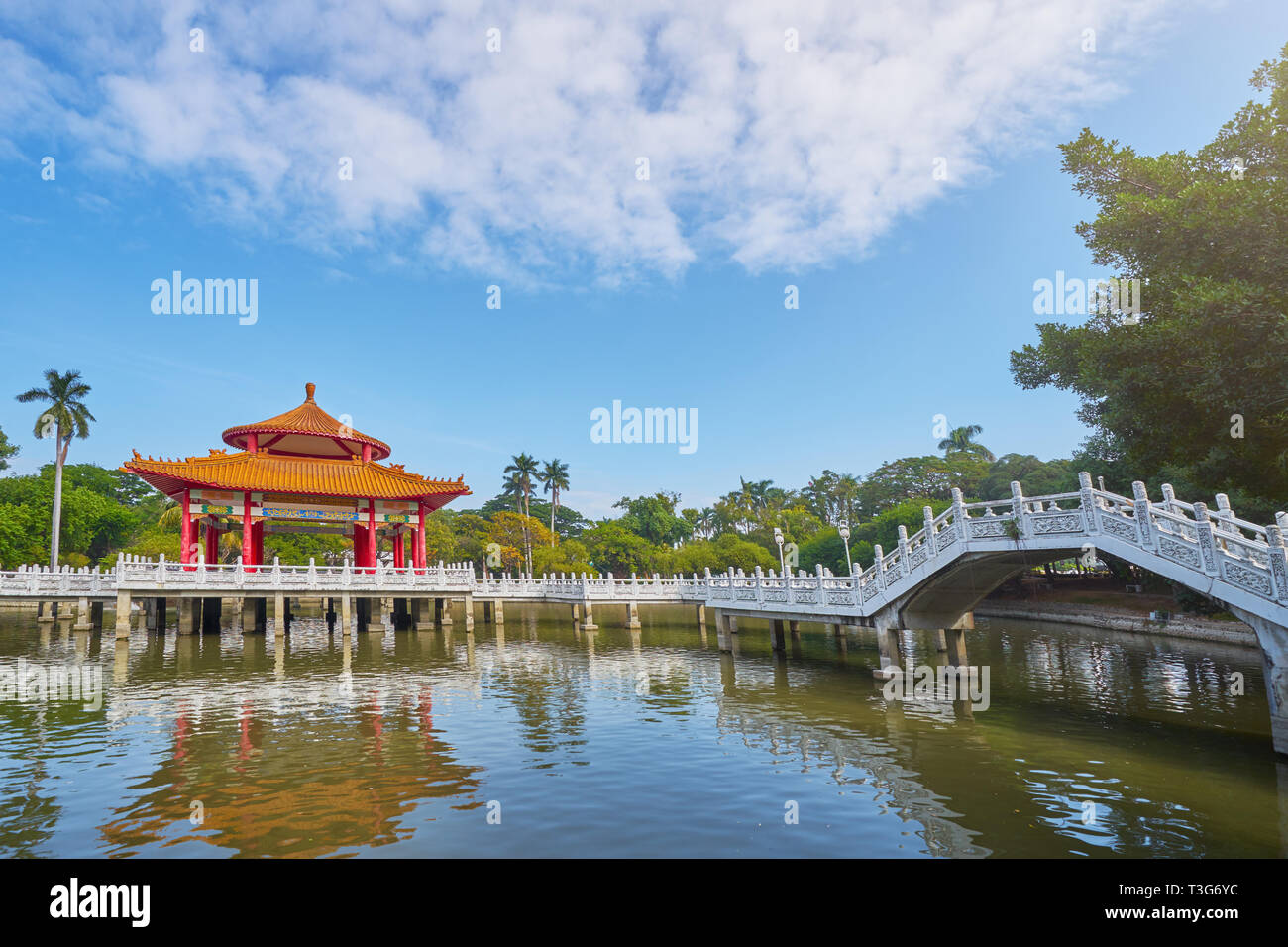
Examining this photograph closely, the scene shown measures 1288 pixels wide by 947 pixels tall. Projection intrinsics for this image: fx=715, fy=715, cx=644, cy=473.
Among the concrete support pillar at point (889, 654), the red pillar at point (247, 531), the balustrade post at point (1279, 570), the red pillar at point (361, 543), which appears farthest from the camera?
the red pillar at point (361, 543)

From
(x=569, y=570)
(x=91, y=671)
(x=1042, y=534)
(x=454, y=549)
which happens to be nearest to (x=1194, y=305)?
(x=1042, y=534)

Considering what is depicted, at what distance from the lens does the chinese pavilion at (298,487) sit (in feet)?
100

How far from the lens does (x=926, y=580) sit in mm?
16922

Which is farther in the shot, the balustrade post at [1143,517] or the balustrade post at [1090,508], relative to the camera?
the balustrade post at [1090,508]

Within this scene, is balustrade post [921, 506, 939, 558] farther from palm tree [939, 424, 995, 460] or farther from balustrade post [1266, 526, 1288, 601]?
palm tree [939, 424, 995, 460]

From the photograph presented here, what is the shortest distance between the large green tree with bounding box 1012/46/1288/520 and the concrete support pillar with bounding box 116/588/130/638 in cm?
3292

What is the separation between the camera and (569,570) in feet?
175

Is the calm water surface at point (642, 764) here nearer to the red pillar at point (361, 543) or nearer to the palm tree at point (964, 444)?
the red pillar at point (361, 543)

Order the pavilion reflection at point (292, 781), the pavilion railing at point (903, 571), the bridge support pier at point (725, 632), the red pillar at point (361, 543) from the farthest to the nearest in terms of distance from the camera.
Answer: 1. the red pillar at point (361, 543)
2. the bridge support pier at point (725, 632)
3. the pavilion railing at point (903, 571)
4. the pavilion reflection at point (292, 781)

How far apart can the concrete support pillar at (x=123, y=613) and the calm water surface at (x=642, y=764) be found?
24.0ft

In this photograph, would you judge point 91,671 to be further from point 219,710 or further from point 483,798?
point 483,798

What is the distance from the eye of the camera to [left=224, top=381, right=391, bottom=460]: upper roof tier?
33.6 metres

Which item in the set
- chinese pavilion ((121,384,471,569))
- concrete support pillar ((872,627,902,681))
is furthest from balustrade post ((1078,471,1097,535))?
chinese pavilion ((121,384,471,569))

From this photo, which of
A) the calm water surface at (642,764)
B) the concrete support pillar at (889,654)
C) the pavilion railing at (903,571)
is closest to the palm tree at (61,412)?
the pavilion railing at (903,571)
